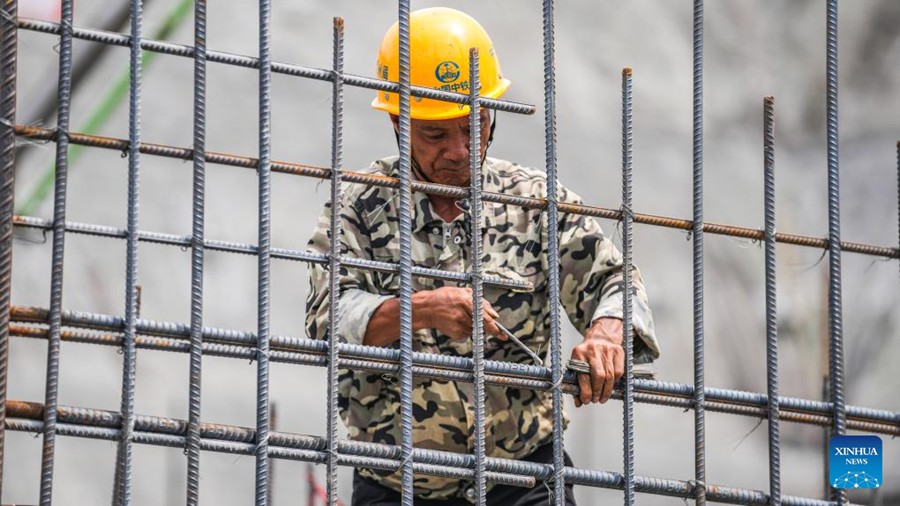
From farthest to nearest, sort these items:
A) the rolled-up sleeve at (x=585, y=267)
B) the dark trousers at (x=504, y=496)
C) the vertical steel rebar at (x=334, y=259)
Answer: the dark trousers at (x=504, y=496)
the rolled-up sleeve at (x=585, y=267)
the vertical steel rebar at (x=334, y=259)

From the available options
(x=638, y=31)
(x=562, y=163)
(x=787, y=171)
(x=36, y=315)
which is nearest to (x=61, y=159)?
(x=36, y=315)

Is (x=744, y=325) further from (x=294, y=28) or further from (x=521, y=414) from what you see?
(x=521, y=414)

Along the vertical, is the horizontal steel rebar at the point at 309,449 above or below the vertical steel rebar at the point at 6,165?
below

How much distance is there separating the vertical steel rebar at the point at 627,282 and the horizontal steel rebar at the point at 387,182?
5 centimetres

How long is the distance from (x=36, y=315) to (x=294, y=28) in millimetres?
5292

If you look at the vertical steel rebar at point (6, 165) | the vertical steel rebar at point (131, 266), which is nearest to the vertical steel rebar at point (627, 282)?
the vertical steel rebar at point (131, 266)

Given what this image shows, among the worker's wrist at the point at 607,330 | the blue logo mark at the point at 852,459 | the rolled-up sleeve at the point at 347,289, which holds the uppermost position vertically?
the rolled-up sleeve at the point at 347,289

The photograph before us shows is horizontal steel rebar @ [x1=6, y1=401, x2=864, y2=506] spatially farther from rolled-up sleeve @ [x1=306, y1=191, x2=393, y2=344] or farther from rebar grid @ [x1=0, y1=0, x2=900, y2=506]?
rolled-up sleeve @ [x1=306, y1=191, x2=393, y2=344]

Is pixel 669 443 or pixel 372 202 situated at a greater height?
pixel 372 202

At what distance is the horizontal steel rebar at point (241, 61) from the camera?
2814mm

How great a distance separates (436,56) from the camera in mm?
3996

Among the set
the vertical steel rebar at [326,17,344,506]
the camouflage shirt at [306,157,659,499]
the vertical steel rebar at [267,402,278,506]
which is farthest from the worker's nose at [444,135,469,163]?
the vertical steel rebar at [267,402,278,506]

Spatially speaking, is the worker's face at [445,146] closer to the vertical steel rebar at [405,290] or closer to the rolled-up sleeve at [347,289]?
the rolled-up sleeve at [347,289]

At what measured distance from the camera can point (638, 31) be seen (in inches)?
336
